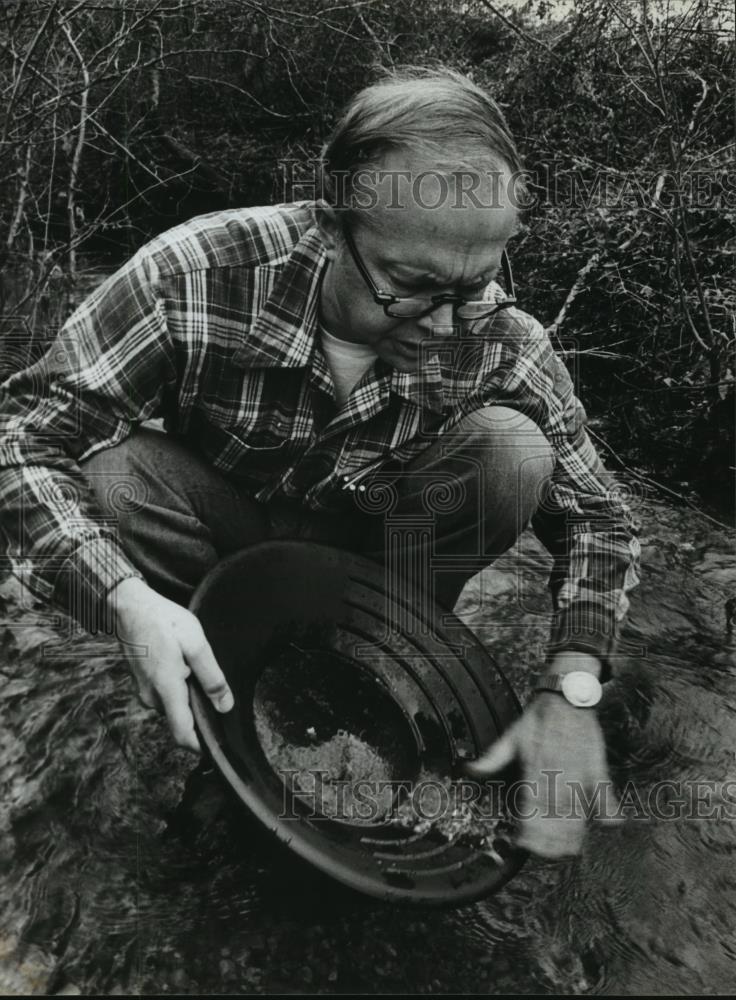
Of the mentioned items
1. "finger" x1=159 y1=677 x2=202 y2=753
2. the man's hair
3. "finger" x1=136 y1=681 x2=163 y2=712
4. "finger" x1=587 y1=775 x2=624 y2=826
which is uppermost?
the man's hair

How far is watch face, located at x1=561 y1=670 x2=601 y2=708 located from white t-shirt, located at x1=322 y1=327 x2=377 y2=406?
710 millimetres

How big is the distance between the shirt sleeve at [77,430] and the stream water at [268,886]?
0.47 metres

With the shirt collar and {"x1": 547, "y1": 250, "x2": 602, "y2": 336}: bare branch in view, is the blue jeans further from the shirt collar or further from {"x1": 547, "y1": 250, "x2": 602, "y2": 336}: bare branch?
{"x1": 547, "y1": 250, "x2": 602, "y2": 336}: bare branch

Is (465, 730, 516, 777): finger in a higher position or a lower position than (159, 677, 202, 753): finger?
lower

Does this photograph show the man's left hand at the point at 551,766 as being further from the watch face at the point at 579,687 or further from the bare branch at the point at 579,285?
the bare branch at the point at 579,285

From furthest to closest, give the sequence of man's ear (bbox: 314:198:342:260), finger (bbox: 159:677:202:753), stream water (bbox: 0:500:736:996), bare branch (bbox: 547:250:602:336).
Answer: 1. bare branch (bbox: 547:250:602:336)
2. man's ear (bbox: 314:198:342:260)
3. stream water (bbox: 0:500:736:996)
4. finger (bbox: 159:677:202:753)

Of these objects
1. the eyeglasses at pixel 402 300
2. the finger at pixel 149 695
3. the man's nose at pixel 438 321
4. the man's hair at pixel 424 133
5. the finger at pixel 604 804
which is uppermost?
the man's hair at pixel 424 133

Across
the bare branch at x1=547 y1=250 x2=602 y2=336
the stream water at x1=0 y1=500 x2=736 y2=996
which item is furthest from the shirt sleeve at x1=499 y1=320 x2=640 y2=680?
the bare branch at x1=547 y1=250 x2=602 y2=336

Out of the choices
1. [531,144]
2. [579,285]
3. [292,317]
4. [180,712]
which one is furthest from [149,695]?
[531,144]

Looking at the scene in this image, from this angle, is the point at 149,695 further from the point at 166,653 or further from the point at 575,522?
the point at 575,522

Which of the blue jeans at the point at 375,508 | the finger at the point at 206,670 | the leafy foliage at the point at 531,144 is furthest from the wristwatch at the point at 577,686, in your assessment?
the leafy foliage at the point at 531,144

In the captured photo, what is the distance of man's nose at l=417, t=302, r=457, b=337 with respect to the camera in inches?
62.5

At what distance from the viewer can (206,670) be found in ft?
4.64

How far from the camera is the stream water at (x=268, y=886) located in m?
1.51
